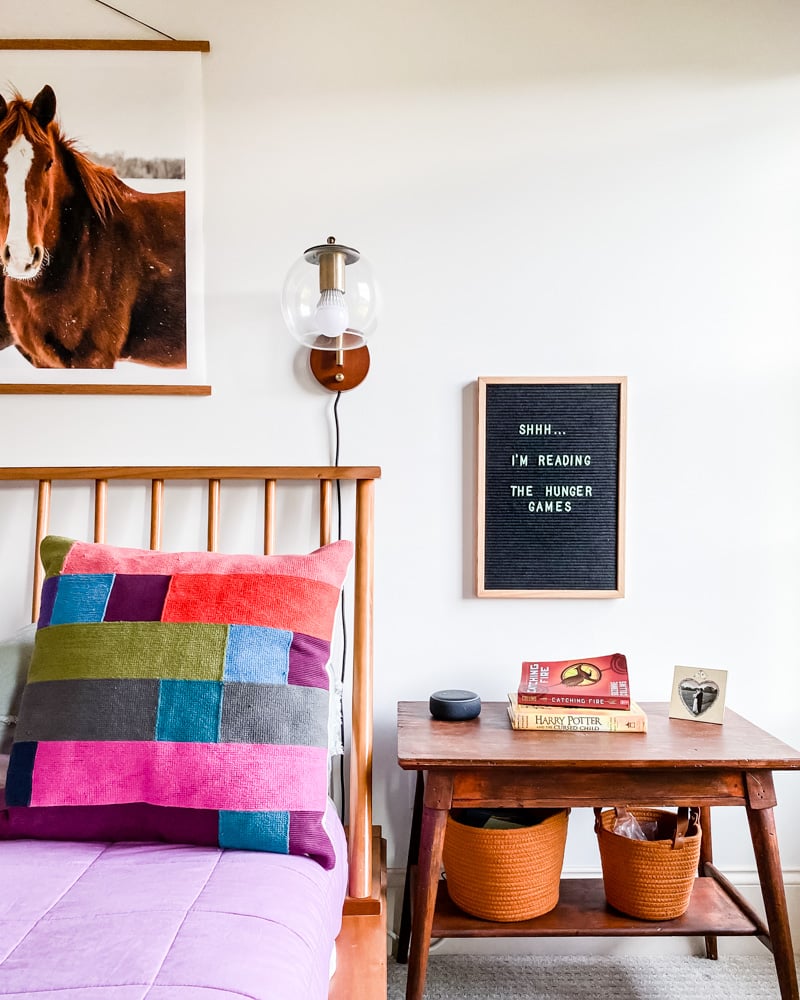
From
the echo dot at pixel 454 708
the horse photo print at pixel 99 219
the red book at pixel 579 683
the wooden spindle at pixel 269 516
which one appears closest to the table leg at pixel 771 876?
the red book at pixel 579 683

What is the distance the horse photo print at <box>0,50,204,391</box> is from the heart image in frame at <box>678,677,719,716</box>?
121 cm

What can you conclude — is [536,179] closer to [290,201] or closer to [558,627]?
[290,201]

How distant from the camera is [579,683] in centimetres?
145

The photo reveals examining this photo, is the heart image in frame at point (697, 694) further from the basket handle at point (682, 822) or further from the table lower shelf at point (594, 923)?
the table lower shelf at point (594, 923)

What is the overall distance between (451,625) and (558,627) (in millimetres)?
241

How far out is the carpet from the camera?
151 centimetres

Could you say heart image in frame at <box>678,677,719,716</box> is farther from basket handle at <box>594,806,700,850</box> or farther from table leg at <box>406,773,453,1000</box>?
table leg at <box>406,773,453,1000</box>

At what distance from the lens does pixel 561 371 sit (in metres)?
1.69

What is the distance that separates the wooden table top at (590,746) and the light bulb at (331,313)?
79 cm

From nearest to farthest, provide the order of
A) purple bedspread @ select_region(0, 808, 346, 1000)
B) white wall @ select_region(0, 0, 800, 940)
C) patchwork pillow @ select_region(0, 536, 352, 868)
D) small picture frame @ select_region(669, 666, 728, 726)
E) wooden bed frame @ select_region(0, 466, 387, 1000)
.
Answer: purple bedspread @ select_region(0, 808, 346, 1000) < patchwork pillow @ select_region(0, 536, 352, 868) < wooden bed frame @ select_region(0, 466, 387, 1000) < small picture frame @ select_region(669, 666, 728, 726) < white wall @ select_region(0, 0, 800, 940)

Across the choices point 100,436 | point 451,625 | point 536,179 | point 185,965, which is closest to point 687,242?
point 536,179

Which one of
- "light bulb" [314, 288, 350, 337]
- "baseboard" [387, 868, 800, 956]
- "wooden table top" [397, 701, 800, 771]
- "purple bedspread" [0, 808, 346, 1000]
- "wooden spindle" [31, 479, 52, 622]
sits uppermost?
"light bulb" [314, 288, 350, 337]

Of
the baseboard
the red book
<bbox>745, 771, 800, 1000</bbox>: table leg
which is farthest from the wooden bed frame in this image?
<bbox>745, 771, 800, 1000</bbox>: table leg

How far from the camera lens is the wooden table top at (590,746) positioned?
4.10ft
